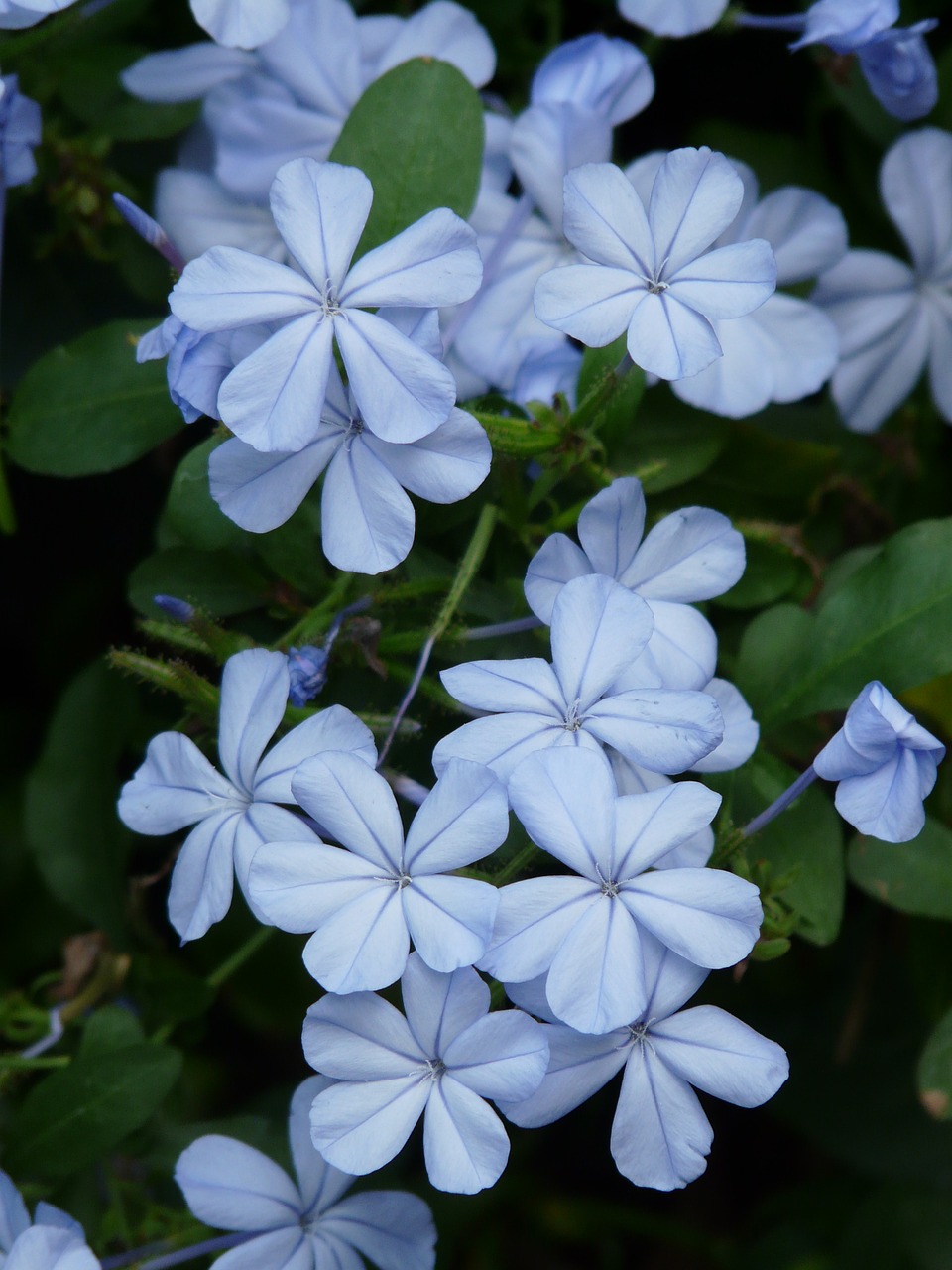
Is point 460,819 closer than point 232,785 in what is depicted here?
Yes

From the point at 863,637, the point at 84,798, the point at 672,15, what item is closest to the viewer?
the point at 863,637

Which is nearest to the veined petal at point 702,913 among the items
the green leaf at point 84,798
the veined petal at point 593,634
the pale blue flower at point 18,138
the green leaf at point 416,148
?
the veined petal at point 593,634

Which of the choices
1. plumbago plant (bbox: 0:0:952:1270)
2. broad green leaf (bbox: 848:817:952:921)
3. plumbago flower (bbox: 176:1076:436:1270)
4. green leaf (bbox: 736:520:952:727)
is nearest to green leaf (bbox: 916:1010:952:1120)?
plumbago plant (bbox: 0:0:952:1270)

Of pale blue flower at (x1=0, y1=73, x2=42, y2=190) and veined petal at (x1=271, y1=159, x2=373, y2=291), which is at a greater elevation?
veined petal at (x1=271, y1=159, x2=373, y2=291)

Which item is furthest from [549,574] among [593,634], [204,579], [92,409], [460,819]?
[92,409]

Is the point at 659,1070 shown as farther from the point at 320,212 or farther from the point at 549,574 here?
the point at 320,212

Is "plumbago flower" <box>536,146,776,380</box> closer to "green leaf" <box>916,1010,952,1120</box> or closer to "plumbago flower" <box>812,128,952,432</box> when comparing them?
"plumbago flower" <box>812,128,952,432</box>
